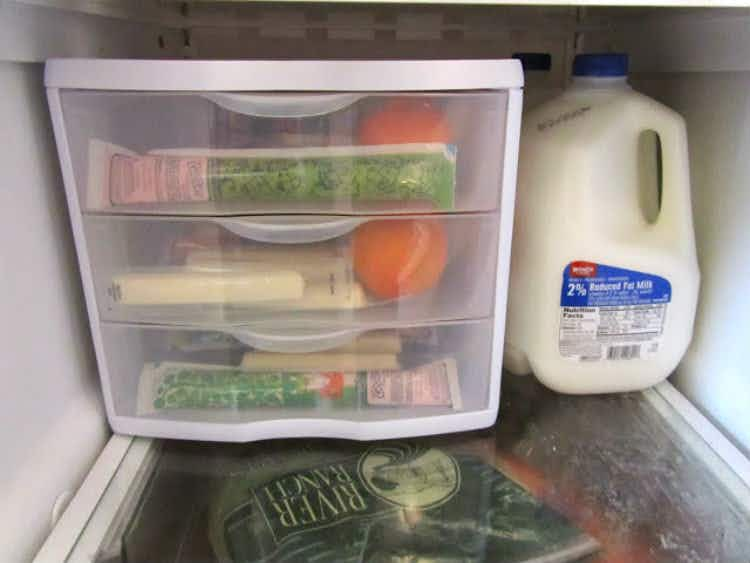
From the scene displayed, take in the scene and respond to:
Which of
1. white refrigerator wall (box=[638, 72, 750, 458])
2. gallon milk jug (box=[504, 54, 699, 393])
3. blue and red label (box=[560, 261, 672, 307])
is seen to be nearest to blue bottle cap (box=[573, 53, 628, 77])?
gallon milk jug (box=[504, 54, 699, 393])

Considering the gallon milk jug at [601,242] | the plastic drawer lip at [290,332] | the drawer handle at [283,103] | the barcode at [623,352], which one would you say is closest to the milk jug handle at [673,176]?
the gallon milk jug at [601,242]

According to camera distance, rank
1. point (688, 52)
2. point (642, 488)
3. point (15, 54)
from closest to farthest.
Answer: point (15, 54) < point (642, 488) < point (688, 52)

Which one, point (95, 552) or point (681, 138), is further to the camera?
point (681, 138)

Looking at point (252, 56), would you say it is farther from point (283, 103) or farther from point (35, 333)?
point (35, 333)

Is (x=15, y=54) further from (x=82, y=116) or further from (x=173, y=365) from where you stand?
(x=173, y=365)

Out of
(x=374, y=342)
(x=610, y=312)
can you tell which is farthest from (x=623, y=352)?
(x=374, y=342)

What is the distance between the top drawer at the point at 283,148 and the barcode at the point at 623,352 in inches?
10.1

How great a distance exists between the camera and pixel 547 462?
71cm

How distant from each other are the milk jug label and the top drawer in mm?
173

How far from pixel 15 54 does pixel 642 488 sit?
72 cm

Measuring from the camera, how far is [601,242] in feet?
2.34

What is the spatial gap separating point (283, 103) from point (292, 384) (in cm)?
30

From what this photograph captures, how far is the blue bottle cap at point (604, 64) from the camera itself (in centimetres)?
73

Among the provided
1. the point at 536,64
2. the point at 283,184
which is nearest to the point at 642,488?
the point at 283,184
